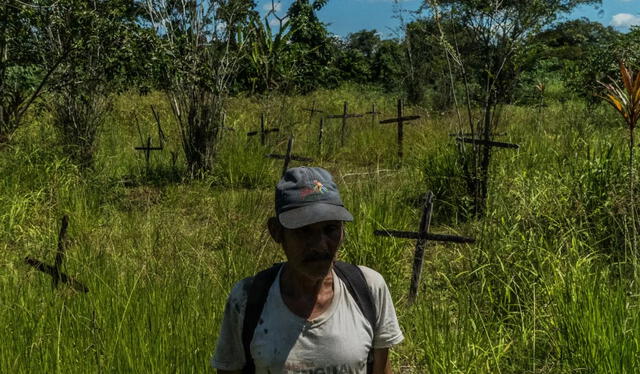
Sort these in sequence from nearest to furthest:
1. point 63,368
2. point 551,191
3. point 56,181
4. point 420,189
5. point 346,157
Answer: point 63,368 < point 551,191 < point 56,181 < point 420,189 < point 346,157

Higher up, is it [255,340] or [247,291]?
[247,291]

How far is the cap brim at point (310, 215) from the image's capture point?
5.13ft

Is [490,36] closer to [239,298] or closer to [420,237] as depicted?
[420,237]

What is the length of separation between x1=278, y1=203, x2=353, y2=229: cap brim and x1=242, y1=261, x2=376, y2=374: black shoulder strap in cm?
19

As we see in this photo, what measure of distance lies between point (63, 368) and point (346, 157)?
876 centimetres

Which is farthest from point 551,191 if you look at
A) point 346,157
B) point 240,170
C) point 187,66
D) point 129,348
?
point 346,157

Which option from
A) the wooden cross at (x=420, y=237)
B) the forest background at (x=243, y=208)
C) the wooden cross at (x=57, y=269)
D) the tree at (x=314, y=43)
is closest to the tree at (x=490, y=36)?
the forest background at (x=243, y=208)

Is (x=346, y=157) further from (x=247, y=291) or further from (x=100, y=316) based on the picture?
(x=247, y=291)

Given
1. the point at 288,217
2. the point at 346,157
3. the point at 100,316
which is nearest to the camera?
the point at 288,217

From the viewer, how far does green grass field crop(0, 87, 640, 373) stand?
2.70 metres

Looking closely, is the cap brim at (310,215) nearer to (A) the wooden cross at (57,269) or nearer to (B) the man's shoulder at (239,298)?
(B) the man's shoulder at (239,298)

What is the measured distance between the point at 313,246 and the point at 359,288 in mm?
198

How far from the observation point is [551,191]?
4844 millimetres

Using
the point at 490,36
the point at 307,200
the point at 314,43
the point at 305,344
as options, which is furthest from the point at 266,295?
the point at 314,43
